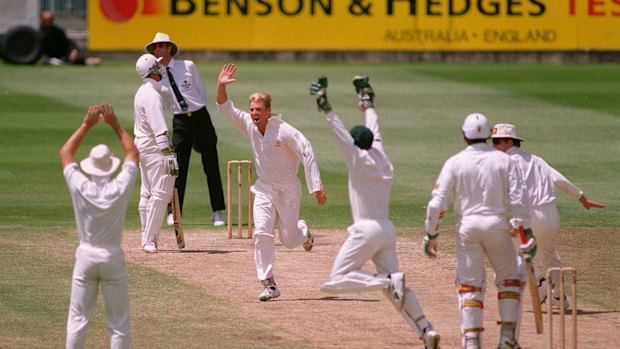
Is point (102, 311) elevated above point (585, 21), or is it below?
below

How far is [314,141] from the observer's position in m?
23.8

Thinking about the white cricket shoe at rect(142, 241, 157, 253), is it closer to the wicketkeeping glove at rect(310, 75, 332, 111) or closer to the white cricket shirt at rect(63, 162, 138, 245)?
the wicketkeeping glove at rect(310, 75, 332, 111)

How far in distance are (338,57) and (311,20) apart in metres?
1.27

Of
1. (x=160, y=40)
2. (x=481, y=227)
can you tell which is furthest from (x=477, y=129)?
(x=160, y=40)

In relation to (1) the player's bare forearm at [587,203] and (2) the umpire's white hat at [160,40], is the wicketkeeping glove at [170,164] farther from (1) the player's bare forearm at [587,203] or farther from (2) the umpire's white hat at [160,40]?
(1) the player's bare forearm at [587,203]

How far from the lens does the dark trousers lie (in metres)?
16.6

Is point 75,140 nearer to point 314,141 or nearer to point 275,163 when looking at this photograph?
point 275,163

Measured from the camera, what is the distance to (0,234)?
16016 mm

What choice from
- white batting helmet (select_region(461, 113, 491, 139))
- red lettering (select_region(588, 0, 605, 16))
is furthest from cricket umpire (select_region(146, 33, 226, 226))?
red lettering (select_region(588, 0, 605, 16))

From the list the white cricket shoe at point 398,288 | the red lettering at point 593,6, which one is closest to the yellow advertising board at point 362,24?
the red lettering at point 593,6

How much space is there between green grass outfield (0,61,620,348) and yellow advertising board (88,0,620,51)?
67cm

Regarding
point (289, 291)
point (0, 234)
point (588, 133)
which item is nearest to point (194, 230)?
point (0, 234)

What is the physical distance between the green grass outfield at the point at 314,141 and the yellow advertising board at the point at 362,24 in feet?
2.18

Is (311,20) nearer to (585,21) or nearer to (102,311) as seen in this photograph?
(585,21)
